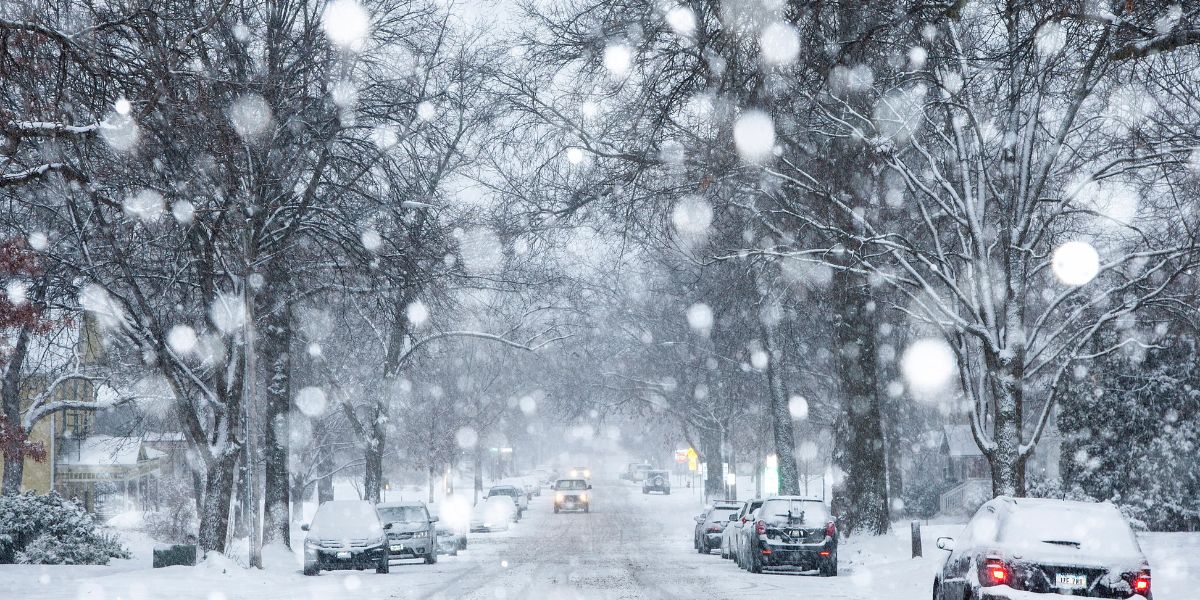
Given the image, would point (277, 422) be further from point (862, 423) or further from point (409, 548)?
point (862, 423)

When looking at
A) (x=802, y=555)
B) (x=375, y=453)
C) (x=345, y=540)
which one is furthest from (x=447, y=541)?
(x=802, y=555)

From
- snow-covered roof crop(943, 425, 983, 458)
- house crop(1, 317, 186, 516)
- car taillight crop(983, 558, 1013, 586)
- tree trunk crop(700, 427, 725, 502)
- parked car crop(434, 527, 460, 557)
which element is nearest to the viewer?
car taillight crop(983, 558, 1013, 586)

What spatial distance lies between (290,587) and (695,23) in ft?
38.0

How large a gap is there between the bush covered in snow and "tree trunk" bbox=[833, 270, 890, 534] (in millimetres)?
Answer: 16280

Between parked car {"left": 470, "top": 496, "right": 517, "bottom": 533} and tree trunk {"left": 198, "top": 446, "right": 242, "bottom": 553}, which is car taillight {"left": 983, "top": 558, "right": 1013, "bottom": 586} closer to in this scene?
tree trunk {"left": 198, "top": 446, "right": 242, "bottom": 553}

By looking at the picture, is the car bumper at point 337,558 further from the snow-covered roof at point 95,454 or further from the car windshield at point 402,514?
the snow-covered roof at point 95,454

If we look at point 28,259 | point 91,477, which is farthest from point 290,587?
point 91,477

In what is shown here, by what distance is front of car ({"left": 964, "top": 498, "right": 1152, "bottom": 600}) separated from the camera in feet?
40.0

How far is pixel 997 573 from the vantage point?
1237cm

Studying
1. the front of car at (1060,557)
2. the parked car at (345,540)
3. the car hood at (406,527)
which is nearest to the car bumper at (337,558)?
the parked car at (345,540)

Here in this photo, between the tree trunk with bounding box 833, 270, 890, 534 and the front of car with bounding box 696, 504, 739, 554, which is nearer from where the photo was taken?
the tree trunk with bounding box 833, 270, 890, 534

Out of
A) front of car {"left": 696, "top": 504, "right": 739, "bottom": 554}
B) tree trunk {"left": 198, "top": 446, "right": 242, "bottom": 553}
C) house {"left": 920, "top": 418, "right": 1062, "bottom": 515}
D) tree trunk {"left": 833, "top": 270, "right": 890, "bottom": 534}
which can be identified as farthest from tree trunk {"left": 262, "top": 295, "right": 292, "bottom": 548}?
house {"left": 920, "top": 418, "right": 1062, "bottom": 515}

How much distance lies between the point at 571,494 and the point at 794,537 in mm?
41775

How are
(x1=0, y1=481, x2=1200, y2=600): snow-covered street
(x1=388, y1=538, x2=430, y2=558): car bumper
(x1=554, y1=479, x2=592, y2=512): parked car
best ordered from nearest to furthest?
(x1=0, y1=481, x2=1200, y2=600): snow-covered street < (x1=388, y1=538, x2=430, y2=558): car bumper < (x1=554, y1=479, x2=592, y2=512): parked car
